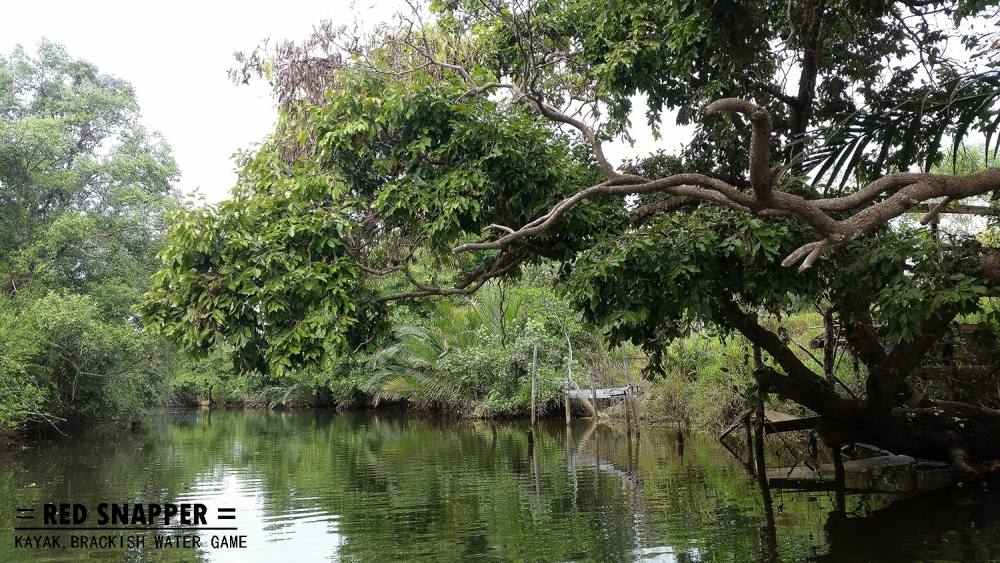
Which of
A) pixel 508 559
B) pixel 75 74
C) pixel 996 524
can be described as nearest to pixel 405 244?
pixel 508 559

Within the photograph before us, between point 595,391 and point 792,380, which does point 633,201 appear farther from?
point 595,391

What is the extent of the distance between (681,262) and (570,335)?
719 inches

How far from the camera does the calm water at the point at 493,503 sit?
286 inches

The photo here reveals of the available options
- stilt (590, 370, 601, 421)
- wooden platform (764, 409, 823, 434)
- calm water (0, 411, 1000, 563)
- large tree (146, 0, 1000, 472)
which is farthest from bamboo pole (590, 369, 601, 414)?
large tree (146, 0, 1000, 472)

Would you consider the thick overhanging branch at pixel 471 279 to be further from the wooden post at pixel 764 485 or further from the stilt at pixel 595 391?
the stilt at pixel 595 391

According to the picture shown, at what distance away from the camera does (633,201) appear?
11188mm

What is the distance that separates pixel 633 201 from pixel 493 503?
472cm

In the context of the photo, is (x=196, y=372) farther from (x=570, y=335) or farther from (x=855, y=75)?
(x=855, y=75)

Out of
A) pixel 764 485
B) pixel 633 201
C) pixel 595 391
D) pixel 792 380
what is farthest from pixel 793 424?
pixel 595 391

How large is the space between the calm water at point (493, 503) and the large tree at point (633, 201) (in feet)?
6.30

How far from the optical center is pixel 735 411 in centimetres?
1561

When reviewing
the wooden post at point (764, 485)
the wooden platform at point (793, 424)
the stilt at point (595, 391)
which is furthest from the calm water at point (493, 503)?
the stilt at point (595, 391)

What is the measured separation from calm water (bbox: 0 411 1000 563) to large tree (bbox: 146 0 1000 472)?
1920 mm

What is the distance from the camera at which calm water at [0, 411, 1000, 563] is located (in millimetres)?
7262
